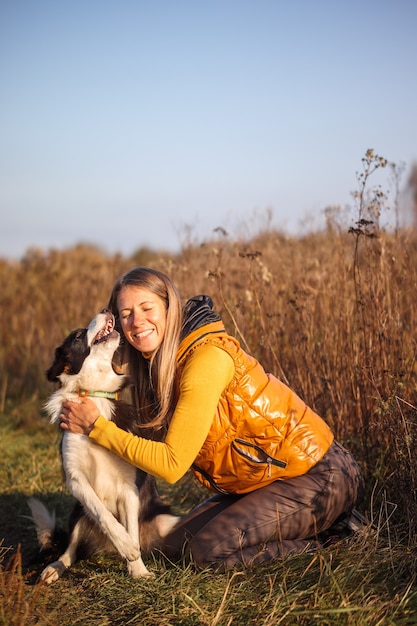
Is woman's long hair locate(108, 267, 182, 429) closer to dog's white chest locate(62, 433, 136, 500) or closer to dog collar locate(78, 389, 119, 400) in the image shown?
dog collar locate(78, 389, 119, 400)

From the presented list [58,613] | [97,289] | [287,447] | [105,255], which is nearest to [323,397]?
[287,447]

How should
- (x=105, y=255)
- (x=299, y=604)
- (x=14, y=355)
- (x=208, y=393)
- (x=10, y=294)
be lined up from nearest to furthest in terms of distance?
(x=299, y=604) → (x=208, y=393) → (x=14, y=355) → (x=10, y=294) → (x=105, y=255)

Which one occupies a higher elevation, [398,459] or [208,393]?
[208,393]

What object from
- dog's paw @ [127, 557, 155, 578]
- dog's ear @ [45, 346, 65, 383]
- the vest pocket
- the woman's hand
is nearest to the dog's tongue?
dog's ear @ [45, 346, 65, 383]

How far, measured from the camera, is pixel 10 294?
890 cm

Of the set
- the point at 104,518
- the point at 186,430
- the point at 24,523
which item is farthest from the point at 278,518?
the point at 24,523

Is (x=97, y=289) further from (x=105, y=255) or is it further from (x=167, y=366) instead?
(x=167, y=366)

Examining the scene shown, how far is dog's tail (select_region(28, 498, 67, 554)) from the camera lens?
11.9 feet

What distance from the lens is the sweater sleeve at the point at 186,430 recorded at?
286 cm

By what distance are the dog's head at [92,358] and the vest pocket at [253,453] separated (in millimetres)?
862

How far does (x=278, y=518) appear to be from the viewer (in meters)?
3.02

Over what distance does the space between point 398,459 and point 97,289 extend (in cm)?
556

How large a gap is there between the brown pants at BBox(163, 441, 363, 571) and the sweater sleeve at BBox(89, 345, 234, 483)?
510mm

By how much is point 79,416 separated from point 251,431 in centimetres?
91
